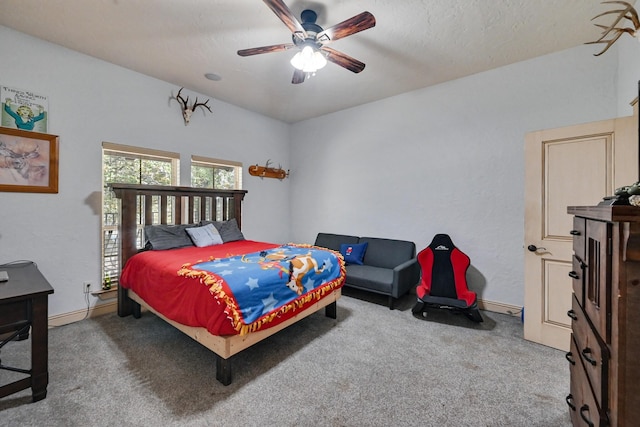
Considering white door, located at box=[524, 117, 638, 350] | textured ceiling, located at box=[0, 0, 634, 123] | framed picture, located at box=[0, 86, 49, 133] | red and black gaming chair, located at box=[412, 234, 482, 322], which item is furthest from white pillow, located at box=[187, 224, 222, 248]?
white door, located at box=[524, 117, 638, 350]

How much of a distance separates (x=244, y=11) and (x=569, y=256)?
3467mm

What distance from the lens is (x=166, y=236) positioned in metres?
→ 3.06

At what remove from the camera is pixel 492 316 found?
307 cm

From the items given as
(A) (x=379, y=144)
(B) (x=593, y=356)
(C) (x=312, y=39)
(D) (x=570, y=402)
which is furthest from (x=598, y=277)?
(A) (x=379, y=144)

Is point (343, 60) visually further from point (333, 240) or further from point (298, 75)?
point (333, 240)

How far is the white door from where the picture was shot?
A: 2.17 metres

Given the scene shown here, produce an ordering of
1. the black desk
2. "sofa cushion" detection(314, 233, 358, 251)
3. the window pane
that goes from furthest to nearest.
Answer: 1. "sofa cushion" detection(314, 233, 358, 251)
2. the window pane
3. the black desk

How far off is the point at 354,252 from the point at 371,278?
27.3 inches

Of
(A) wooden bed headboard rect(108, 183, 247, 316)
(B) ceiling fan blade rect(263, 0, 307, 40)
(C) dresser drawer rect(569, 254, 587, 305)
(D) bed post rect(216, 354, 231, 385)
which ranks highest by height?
(B) ceiling fan blade rect(263, 0, 307, 40)

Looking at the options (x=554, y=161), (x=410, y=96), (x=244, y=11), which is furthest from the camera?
(x=410, y=96)

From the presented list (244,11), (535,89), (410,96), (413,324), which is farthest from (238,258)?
(535,89)

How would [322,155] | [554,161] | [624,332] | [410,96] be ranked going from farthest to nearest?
1. [322,155]
2. [410,96]
3. [554,161]
4. [624,332]

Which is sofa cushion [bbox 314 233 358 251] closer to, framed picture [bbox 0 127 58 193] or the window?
the window

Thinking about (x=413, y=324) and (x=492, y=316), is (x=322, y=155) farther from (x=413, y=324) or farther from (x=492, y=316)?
(x=492, y=316)
